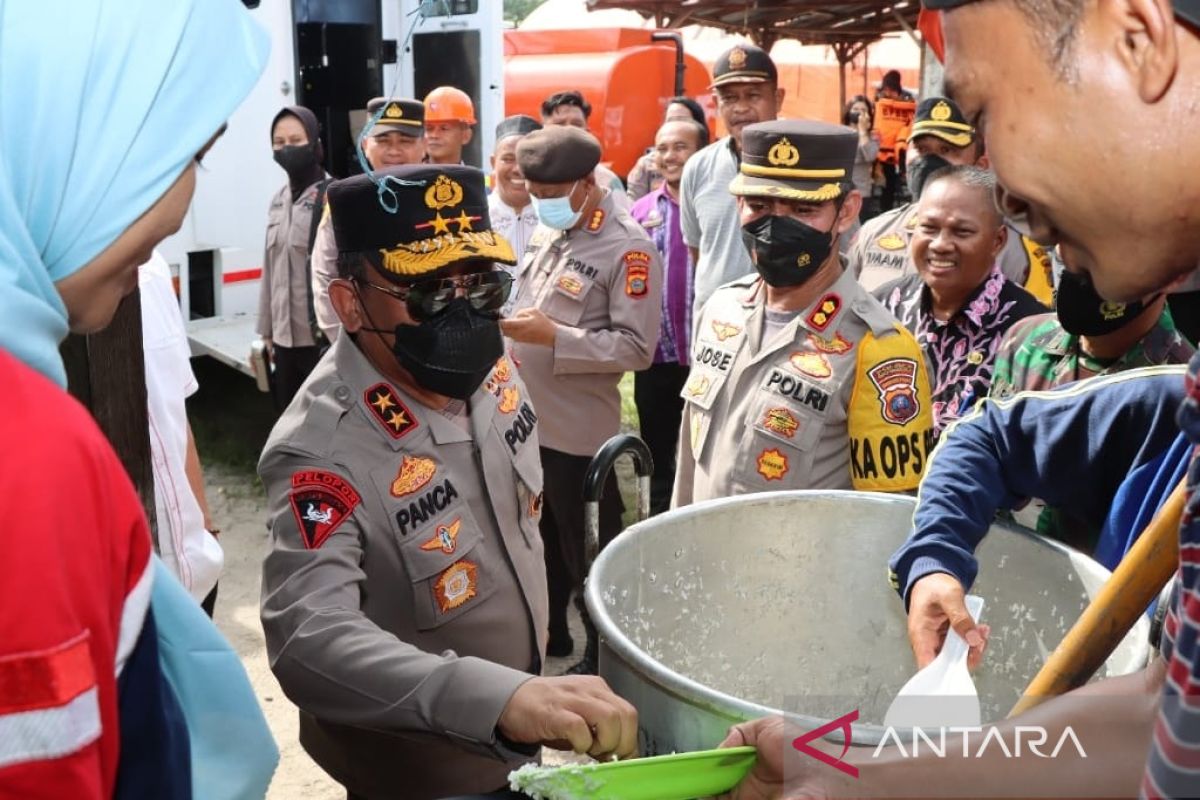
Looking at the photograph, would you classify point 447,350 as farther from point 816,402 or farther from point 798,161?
point 798,161

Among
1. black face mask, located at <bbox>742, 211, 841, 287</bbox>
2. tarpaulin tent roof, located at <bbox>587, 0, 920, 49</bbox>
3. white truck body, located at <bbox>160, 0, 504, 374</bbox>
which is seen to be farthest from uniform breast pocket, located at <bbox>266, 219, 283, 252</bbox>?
tarpaulin tent roof, located at <bbox>587, 0, 920, 49</bbox>

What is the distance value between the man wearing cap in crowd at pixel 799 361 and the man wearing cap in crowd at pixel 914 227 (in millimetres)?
941

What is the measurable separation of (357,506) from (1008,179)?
1.34m

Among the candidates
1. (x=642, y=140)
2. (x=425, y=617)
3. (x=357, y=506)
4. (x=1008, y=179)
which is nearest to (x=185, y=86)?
(x=1008, y=179)

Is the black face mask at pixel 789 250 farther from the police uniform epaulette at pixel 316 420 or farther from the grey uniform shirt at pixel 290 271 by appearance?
the grey uniform shirt at pixel 290 271

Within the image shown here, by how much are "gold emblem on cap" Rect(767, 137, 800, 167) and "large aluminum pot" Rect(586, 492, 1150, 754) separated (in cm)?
128

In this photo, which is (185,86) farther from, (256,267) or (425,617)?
(256,267)

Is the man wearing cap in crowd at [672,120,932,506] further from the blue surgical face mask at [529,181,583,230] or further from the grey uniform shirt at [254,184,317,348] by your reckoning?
the grey uniform shirt at [254,184,317,348]

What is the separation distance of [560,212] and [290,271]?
1.78m

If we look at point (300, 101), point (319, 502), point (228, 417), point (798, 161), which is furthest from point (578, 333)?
point (228, 417)

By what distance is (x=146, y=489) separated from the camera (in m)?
2.14

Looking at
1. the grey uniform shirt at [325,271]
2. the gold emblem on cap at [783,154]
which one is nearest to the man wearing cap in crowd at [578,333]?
the grey uniform shirt at [325,271]

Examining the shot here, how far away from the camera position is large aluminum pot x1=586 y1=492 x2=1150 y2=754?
1.67m

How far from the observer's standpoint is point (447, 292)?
218 centimetres
